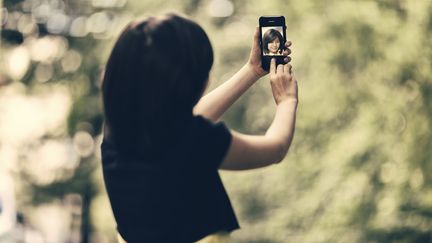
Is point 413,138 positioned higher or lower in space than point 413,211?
higher

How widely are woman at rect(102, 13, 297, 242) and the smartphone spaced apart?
356 mm

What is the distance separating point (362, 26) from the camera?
11.2m

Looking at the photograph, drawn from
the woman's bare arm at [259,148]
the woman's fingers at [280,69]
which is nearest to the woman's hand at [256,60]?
the woman's fingers at [280,69]

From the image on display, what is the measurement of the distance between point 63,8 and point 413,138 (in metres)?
8.69

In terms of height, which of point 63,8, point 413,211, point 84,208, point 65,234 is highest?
point 413,211

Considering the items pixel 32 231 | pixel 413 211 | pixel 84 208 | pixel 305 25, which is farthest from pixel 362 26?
pixel 32 231

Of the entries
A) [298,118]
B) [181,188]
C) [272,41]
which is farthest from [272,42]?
[298,118]

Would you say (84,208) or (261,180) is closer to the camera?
(261,180)

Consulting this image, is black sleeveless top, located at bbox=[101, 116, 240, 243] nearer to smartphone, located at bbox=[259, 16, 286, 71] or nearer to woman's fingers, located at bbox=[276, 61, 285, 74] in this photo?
woman's fingers, located at bbox=[276, 61, 285, 74]

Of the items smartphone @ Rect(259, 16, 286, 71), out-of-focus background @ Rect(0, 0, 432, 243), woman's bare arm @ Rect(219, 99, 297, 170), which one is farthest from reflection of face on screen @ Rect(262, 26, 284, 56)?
out-of-focus background @ Rect(0, 0, 432, 243)

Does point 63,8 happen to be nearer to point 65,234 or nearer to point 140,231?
point 65,234

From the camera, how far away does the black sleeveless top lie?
1946mm

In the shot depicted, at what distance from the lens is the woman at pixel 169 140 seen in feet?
6.41

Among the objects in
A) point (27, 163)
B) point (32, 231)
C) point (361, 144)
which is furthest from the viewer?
point (32, 231)
